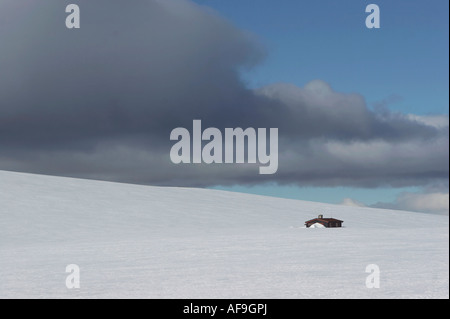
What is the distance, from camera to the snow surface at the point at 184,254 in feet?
52.4

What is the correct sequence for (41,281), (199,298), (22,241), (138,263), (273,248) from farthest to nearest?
1. (22,241)
2. (273,248)
3. (138,263)
4. (41,281)
5. (199,298)

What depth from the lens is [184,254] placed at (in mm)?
26109

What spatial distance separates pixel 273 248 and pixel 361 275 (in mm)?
10128

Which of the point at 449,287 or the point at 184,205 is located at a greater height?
the point at 184,205

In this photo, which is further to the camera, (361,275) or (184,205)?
(184,205)

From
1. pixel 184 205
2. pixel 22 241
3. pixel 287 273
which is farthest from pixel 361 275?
pixel 184 205

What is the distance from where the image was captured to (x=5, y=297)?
15047 mm

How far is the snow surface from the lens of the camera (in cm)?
1596
